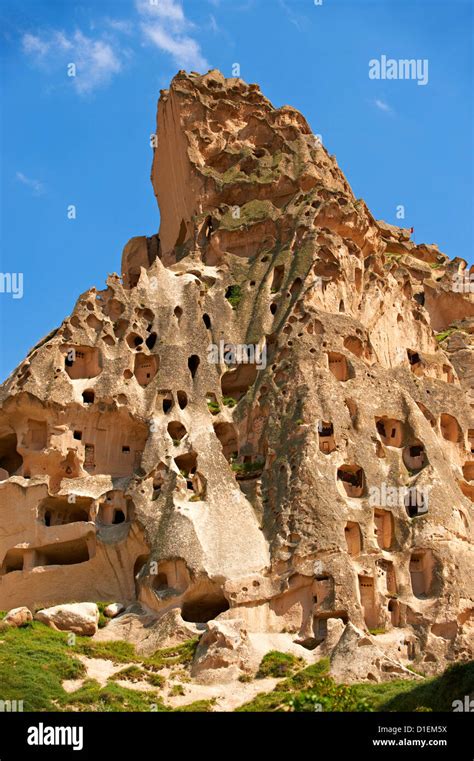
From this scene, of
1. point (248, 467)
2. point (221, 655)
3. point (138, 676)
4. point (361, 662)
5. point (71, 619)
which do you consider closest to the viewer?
point (361, 662)

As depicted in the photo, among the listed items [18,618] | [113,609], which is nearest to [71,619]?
[18,618]

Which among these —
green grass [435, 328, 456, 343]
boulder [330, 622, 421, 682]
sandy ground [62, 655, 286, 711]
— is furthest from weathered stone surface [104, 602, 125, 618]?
green grass [435, 328, 456, 343]

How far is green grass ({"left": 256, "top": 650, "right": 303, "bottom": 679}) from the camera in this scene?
3691 cm

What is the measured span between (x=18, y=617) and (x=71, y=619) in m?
1.96

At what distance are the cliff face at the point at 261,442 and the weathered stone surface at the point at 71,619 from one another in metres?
2.35

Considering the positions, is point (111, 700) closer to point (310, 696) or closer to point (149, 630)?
point (149, 630)

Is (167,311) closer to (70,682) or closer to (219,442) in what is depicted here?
(219,442)

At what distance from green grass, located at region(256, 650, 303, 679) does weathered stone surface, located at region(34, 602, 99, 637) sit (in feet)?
23.3

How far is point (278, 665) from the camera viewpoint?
3722cm

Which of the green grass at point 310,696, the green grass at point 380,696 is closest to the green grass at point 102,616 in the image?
the green grass at point 310,696

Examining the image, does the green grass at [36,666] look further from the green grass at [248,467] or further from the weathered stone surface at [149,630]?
the green grass at [248,467]

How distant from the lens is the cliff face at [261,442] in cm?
4122

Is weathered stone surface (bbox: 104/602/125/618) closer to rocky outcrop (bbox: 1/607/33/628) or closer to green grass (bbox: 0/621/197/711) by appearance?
green grass (bbox: 0/621/197/711)
